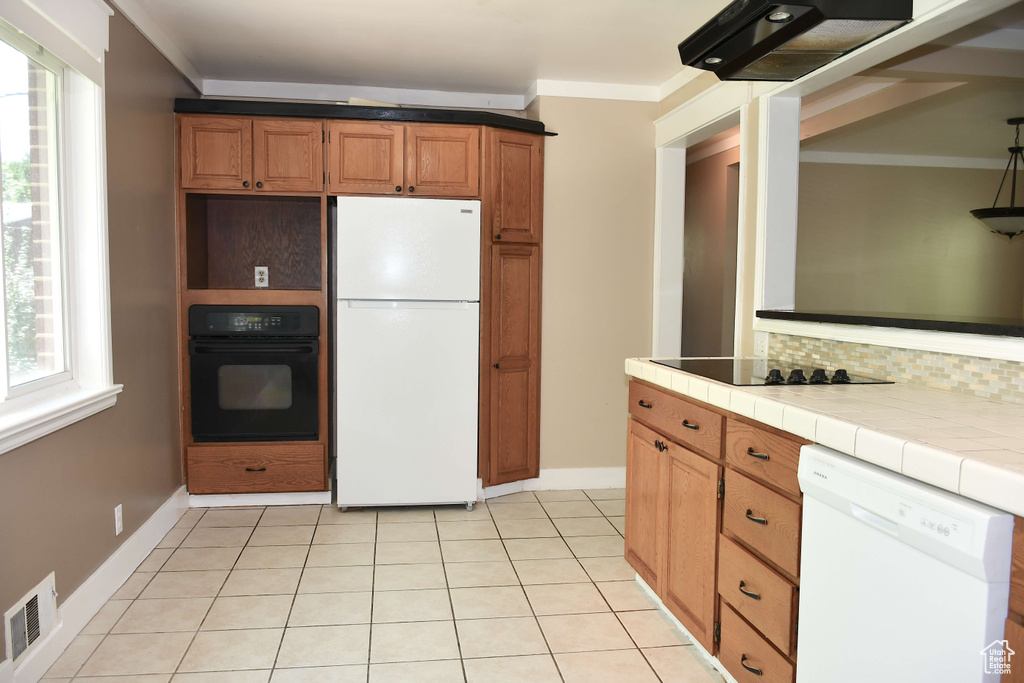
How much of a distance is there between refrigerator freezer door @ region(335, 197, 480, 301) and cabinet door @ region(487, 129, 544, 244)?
0.67ft

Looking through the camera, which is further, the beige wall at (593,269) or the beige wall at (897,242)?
the beige wall at (897,242)

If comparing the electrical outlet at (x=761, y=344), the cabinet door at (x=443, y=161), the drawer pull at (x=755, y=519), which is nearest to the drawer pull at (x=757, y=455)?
the drawer pull at (x=755, y=519)

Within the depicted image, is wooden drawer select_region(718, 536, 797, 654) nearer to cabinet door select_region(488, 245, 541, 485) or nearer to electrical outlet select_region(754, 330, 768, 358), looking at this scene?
electrical outlet select_region(754, 330, 768, 358)

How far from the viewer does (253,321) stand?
Answer: 11.9 feet

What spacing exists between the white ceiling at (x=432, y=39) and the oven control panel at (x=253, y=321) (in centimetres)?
132

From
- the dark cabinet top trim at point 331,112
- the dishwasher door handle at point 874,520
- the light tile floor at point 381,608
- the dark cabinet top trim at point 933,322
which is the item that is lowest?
the light tile floor at point 381,608

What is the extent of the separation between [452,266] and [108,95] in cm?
166

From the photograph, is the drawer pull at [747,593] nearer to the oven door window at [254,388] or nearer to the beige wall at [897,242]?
the oven door window at [254,388]

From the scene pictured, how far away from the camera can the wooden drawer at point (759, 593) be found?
1.68m

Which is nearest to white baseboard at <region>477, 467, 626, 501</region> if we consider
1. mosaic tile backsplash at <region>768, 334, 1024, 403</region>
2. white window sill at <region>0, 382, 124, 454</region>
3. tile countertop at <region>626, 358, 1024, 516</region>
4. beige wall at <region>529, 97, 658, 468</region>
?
beige wall at <region>529, 97, 658, 468</region>

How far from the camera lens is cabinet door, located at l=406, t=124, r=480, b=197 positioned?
3.66 metres

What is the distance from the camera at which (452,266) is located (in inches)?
142

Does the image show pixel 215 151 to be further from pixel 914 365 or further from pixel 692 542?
pixel 914 365

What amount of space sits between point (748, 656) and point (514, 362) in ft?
7.32
